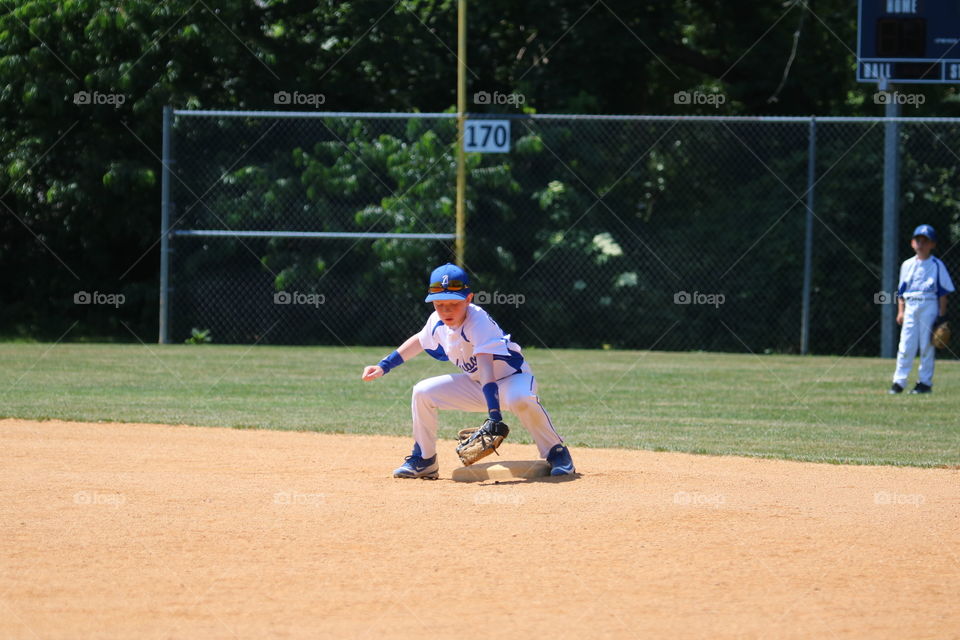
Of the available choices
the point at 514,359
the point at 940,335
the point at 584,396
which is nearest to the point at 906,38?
the point at 940,335

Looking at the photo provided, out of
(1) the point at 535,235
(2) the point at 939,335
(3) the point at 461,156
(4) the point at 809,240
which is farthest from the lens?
(1) the point at 535,235

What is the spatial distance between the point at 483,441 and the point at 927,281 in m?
7.62

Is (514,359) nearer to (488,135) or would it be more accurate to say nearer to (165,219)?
(488,135)

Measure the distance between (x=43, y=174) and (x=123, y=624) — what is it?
14600mm

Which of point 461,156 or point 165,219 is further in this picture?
point 165,219

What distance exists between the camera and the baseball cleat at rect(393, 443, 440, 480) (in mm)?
7773

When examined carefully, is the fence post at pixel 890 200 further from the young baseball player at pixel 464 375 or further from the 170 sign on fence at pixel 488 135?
the young baseball player at pixel 464 375

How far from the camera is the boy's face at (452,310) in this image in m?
7.38

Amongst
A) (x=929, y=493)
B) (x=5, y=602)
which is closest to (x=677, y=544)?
(x=929, y=493)

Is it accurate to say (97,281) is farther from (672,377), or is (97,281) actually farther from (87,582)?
(87,582)

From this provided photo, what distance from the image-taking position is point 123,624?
4.46m

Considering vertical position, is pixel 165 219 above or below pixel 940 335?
above

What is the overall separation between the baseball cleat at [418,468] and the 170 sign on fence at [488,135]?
822 cm

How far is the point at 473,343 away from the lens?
754 cm
